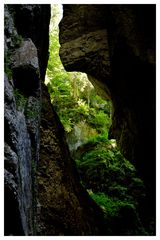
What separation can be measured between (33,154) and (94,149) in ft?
32.9

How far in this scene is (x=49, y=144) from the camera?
37.7ft

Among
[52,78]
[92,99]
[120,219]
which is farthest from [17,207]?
[92,99]

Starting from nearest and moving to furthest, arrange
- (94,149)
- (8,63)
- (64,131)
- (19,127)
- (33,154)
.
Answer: (19,127) → (8,63) → (33,154) → (64,131) → (94,149)

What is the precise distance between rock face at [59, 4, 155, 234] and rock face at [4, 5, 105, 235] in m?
1.07

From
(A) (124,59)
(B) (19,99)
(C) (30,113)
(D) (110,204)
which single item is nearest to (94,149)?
(D) (110,204)

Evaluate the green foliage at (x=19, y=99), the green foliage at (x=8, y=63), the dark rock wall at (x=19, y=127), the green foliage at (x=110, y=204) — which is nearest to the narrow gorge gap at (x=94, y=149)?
the green foliage at (x=110, y=204)

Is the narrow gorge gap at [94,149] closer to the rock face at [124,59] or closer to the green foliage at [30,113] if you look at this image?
the rock face at [124,59]

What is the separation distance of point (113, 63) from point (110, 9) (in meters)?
1.57

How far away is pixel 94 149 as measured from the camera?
712 inches

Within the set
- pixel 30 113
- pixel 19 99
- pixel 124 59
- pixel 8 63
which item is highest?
pixel 124 59

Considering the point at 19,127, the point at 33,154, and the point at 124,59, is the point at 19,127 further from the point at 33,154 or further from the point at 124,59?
the point at 124,59

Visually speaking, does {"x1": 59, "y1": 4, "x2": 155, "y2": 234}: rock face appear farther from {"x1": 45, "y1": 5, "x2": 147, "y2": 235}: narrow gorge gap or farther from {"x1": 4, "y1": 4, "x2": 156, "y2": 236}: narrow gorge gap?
{"x1": 45, "y1": 5, "x2": 147, "y2": 235}: narrow gorge gap

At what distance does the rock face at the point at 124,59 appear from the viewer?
9.70 meters

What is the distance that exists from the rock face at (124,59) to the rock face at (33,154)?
1.07 metres
